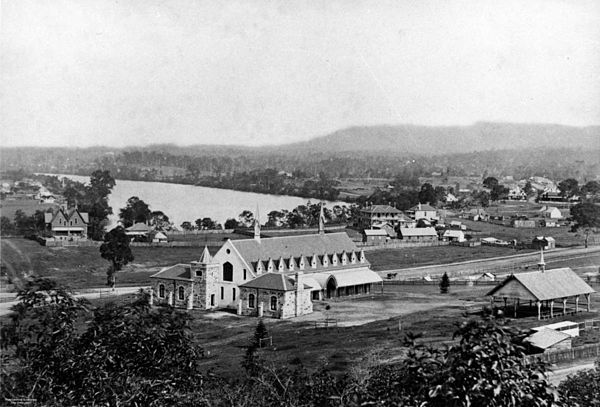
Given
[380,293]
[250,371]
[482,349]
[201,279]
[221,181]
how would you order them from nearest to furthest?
[482,349] < [250,371] < [201,279] < [380,293] < [221,181]

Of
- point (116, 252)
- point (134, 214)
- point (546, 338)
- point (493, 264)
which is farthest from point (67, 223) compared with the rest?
point (546, 338)

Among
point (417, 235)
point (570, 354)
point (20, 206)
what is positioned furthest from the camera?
point (417, 235)

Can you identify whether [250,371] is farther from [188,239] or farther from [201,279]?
[188,239]

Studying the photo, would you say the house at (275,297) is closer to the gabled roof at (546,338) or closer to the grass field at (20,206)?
the gabled roof at (546,338)

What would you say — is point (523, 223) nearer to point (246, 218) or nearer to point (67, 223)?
point (246, 218)

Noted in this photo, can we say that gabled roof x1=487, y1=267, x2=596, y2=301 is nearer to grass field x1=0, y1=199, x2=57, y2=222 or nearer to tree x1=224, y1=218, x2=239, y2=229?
tree x1=224, y1=218, x2=239, y2=229

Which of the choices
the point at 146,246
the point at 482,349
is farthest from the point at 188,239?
the point at 482,349
